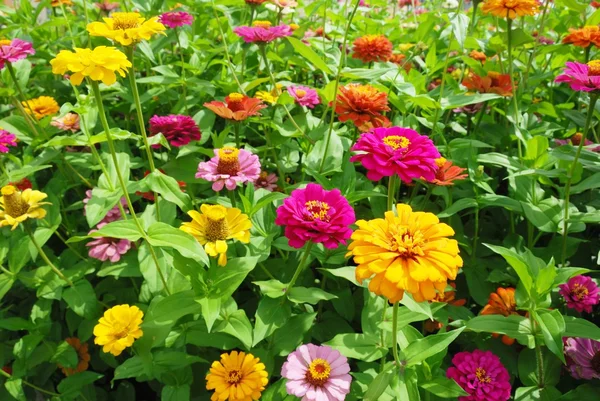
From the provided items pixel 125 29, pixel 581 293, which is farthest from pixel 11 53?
pixel 581 293

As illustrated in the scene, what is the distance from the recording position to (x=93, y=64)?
92cm

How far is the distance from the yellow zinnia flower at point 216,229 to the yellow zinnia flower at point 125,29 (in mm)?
402

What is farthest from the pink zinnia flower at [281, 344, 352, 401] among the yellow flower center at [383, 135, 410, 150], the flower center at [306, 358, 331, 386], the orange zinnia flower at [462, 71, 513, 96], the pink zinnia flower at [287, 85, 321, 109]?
the orange zinnia flower at [462, 71, 513, 96]

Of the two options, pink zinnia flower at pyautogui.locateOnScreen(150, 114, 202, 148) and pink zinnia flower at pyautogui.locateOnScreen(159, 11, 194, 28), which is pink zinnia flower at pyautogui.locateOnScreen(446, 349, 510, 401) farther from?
pink zinnia flower at pyautogui.locateOnScreen(159, 11, 194, 28)

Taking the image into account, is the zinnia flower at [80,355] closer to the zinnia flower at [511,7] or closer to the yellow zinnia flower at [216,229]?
the yellow zinnia flower at [216,229]

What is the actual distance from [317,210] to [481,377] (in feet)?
1.90

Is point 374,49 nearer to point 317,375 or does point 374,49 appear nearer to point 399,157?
point 399,157

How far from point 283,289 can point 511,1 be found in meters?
1.16

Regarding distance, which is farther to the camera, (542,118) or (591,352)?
(542,118)

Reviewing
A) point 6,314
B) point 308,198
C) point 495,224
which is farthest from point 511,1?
point 6,314

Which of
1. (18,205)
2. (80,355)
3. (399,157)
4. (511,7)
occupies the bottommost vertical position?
(80,355)

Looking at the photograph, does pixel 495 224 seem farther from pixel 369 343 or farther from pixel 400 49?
pixel 400 49

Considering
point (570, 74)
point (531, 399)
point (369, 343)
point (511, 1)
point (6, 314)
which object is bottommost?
point (6, 314)

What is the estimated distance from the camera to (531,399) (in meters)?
1.17
